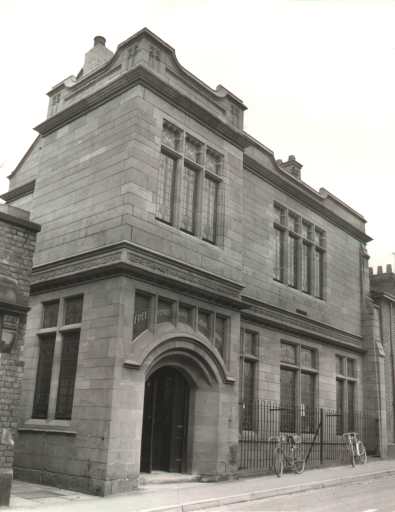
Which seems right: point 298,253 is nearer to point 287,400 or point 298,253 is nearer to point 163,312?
point 287,400

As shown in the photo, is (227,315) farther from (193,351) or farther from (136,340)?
(136,340)

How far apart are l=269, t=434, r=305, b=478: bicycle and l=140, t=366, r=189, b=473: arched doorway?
2956 mm

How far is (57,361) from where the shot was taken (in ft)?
43.8

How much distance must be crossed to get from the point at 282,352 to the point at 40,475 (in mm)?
9055

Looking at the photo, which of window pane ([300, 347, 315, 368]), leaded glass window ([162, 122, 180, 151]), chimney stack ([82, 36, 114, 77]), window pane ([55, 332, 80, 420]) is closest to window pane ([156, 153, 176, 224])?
leaded glass window ([162, 122, 180, 151])

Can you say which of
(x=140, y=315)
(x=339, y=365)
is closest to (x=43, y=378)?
(x=140, y=315)

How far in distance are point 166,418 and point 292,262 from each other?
838 cm

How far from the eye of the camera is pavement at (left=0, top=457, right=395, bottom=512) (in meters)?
9.73

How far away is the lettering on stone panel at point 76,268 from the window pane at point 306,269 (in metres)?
9.74

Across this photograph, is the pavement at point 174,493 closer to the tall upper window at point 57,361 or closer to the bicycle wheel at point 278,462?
the bicycle wheel at point 278,462

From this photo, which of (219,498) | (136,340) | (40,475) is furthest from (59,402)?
(219,498)

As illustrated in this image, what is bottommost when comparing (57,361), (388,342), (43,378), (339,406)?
(339,406)

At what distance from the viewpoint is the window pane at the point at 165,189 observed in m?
14.2

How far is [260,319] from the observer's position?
56.7 ft
